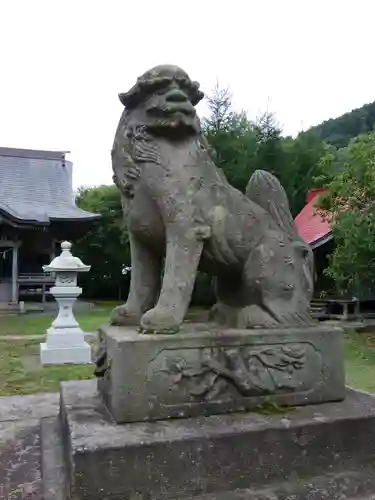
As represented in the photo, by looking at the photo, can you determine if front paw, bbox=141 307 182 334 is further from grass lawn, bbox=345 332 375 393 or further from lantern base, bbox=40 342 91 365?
lantern base, bbox=40 342 91 365

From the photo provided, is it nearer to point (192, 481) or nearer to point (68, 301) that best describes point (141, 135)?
point (192, 481)

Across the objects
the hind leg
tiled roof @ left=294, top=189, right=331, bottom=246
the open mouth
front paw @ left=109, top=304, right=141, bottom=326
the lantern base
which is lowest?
the lantern base

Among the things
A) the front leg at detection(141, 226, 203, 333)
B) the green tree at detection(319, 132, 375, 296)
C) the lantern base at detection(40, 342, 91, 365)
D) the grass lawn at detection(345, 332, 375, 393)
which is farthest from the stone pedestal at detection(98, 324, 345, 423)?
the green tree at detection(319, 132, 375, 296)

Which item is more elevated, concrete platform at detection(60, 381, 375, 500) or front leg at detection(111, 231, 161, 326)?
front leg at detection(111, 231, 161, 326)

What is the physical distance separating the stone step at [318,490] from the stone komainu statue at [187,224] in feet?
2.26

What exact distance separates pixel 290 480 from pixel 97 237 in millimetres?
20318

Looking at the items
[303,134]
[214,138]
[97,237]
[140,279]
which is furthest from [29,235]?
[140,279]

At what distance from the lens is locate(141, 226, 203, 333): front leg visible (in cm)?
229

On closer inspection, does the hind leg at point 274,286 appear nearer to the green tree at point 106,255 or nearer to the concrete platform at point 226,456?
the concrete platform at point 226,456

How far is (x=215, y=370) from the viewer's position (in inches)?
87.8

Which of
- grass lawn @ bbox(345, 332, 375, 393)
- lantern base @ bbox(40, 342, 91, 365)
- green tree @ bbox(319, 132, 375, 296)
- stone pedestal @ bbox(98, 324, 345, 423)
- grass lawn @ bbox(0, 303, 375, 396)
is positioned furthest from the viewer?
green tree @ bbox(319, 132, 375, 296)

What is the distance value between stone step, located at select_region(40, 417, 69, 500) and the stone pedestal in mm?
312

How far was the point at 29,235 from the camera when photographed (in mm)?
17219

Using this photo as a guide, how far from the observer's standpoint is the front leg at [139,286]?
2623 mm
